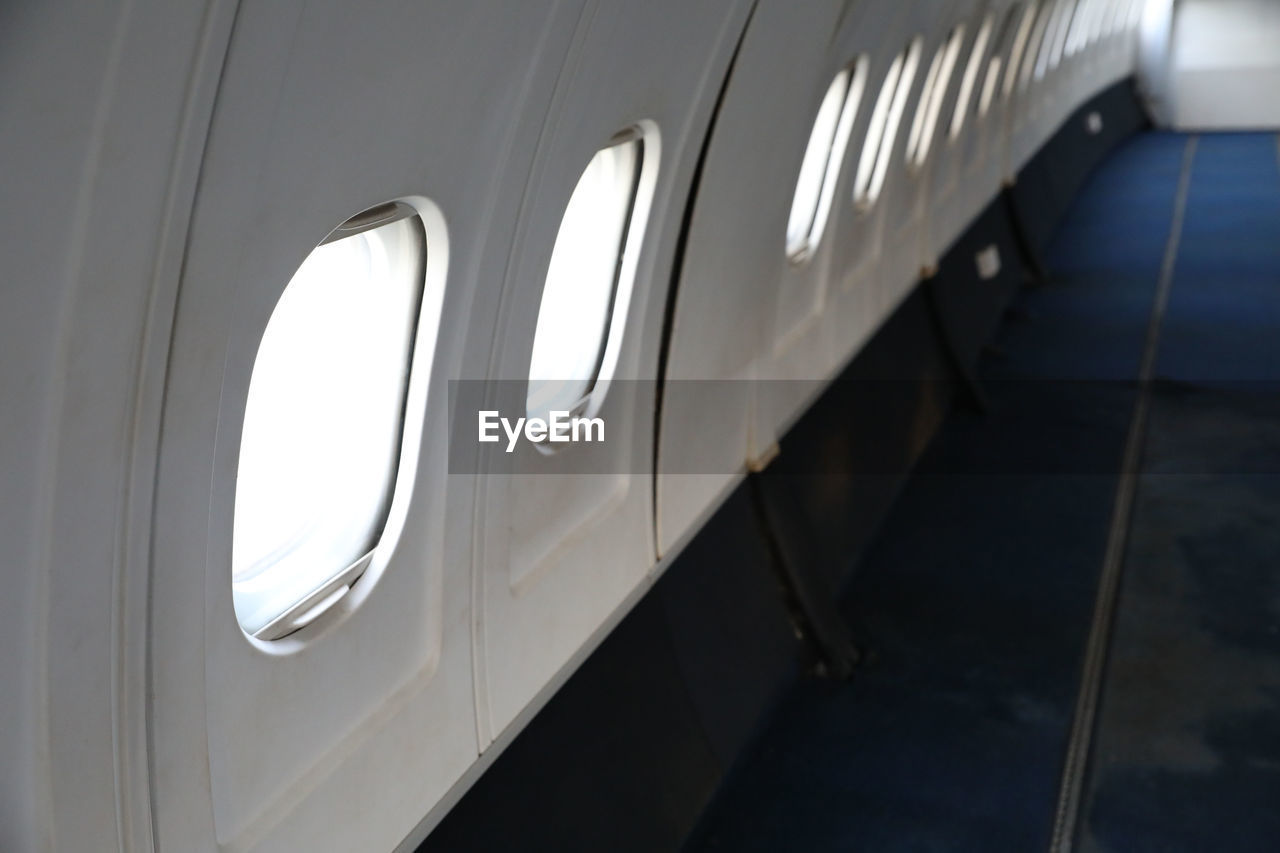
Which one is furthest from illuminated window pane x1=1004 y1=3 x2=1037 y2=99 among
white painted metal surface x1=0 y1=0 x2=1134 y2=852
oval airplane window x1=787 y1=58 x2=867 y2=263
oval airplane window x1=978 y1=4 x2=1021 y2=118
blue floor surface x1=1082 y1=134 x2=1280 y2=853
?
white painted metal surface x1=0 y1=0 x2=1134 y2=852

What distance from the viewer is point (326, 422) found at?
3750 mm

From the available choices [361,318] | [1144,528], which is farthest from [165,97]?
[1144,528]

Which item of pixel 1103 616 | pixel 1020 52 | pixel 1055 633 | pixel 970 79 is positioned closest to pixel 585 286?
pixel 1055 633

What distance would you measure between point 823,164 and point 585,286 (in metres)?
3.58

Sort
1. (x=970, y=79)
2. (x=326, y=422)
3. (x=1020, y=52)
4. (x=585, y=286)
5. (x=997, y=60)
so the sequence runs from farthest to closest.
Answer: (x=1020, y=52) → (x=997, y=60) → (x=970, y=79) → (x=585, y=286) → (x=326, y=422)

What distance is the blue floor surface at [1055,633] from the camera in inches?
245

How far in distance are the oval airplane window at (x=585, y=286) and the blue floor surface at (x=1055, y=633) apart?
7.03 ft

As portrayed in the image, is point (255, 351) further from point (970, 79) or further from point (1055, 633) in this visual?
point (970, 79)

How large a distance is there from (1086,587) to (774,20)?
471 centimetres

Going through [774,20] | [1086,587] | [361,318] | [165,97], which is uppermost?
[774,20]

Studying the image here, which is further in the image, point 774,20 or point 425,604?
point 774,20

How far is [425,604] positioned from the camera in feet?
13.4

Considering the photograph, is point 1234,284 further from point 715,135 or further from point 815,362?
point 715,135

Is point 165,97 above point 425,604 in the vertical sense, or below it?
above
